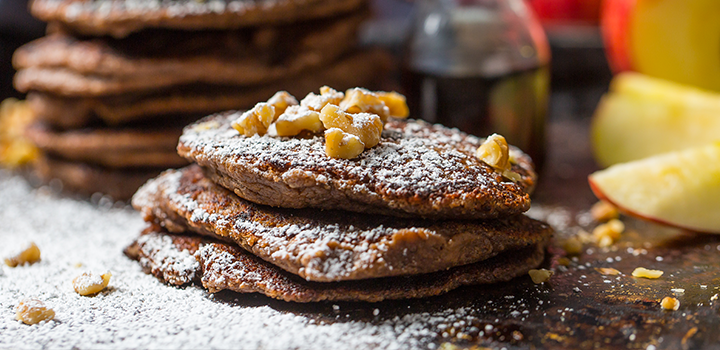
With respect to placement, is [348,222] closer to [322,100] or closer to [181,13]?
[322,100]

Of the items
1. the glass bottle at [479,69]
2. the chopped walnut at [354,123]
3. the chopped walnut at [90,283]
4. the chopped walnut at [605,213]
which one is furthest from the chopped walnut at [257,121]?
the chopped walnut at [605,213]

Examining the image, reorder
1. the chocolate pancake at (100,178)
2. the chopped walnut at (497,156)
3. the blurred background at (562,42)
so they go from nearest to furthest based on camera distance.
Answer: the chopped walnut at (497,156) < the chocolate pancake at (100,178) < the blurred background at (562,42)

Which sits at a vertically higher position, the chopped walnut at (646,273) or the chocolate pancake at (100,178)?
the chocolate pancake at (100,178)

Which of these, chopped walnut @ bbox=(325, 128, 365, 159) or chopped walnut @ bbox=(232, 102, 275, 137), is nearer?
chopped walnut @ bbox=(325, 128, 365, 159)

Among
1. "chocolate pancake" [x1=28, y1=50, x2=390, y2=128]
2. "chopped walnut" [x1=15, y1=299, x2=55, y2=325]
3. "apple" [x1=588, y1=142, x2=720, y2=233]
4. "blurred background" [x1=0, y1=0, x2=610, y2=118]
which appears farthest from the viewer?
"blurred background" [x1=0, y1=0, x2=610, y2=118]

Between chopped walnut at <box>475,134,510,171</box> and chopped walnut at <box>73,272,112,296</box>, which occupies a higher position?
chopped walnut at <box>475,134,510,171</box>

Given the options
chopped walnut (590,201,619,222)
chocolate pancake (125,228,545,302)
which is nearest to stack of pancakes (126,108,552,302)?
chocolate pancake (125,228,545,302)

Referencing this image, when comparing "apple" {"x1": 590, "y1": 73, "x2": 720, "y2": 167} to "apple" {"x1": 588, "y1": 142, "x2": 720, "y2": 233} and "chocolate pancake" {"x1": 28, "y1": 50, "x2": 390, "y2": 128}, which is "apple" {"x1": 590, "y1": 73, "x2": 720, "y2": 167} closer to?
"apple" {"x1": 588, "y1": 142, "x2": 720, "y2": 233}

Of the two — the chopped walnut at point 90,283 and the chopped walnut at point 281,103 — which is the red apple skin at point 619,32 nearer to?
the chopped walnut at point 281,103
